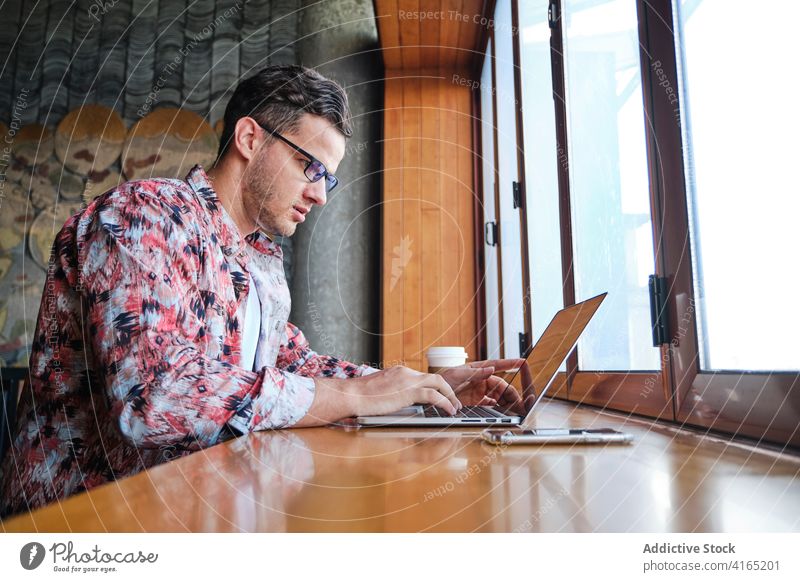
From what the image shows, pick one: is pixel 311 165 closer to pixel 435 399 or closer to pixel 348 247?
pixel 435 399

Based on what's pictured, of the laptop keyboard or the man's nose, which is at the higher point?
the man's nose

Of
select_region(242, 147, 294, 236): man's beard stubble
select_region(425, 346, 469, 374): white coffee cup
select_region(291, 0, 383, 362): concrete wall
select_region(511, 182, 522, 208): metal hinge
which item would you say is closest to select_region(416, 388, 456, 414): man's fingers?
select_region(242, 147, 294, 236): man's beard stubble

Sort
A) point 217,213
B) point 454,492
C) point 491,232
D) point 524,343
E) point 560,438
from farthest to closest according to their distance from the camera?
1. point 491,232
2. point 524,343
3. point 217,213
4. point 560,438
5. point 454,492

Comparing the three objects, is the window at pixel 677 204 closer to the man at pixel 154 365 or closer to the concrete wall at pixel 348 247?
the man at pixel 154 365

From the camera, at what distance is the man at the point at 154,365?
1.85ft

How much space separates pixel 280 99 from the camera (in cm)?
93

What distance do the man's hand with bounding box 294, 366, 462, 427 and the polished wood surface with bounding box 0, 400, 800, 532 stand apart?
0.59 ft

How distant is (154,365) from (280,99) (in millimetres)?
526

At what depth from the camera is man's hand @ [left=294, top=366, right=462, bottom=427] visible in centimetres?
64

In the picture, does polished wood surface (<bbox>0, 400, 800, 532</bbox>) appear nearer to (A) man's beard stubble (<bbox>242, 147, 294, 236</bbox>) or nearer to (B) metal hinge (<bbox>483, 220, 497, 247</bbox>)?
(A) man's beard stubble (<bbox>242, 147, 294, 236</bbox>)

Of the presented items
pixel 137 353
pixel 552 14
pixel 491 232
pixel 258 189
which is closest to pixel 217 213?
pixel 258 189

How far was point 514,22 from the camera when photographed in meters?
1.45

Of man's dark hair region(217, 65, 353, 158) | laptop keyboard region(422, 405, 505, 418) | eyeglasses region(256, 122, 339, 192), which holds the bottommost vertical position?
laptop keyboard region(422, 405, 505, 418)
